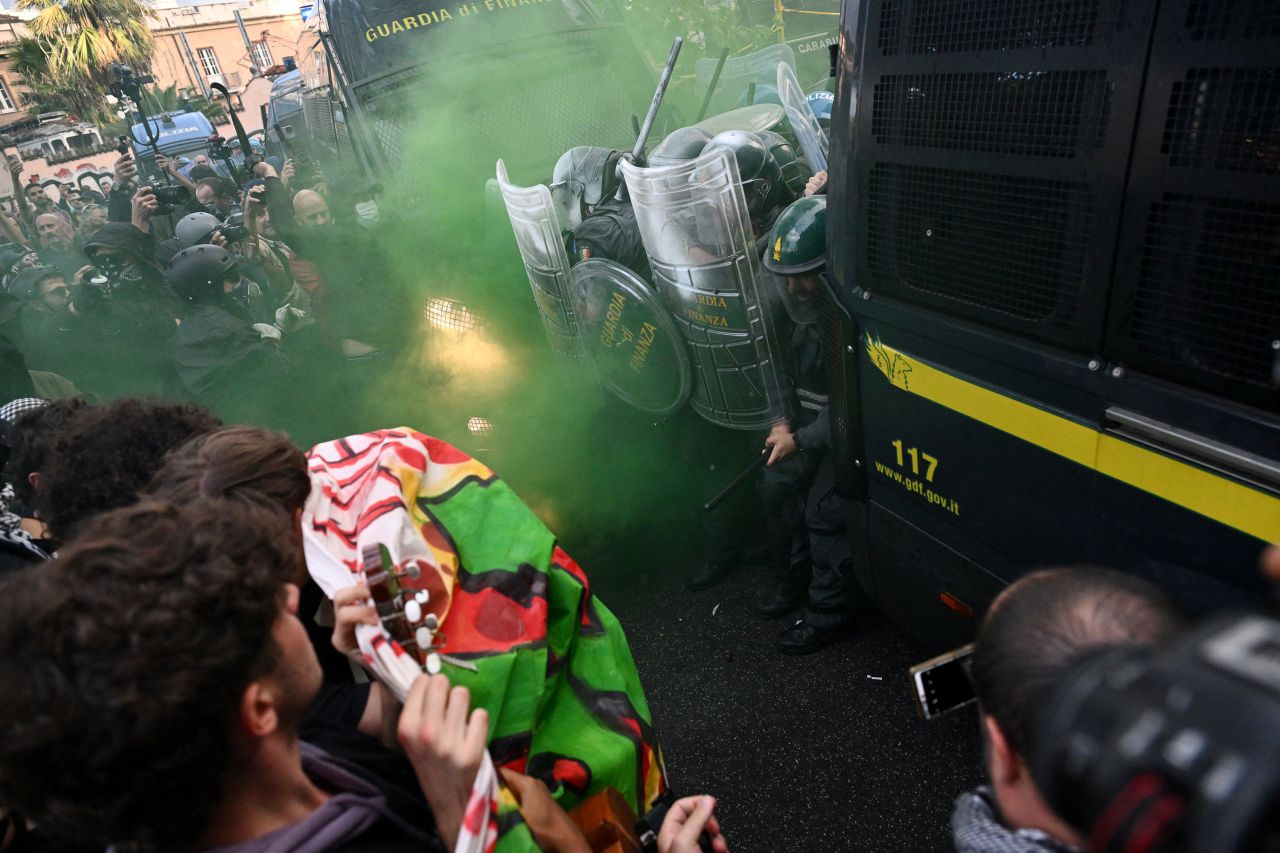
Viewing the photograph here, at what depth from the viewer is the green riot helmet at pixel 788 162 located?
13.2ft

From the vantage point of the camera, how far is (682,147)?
408 centimetres

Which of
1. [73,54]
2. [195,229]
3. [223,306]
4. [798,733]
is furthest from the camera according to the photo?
[73,54]

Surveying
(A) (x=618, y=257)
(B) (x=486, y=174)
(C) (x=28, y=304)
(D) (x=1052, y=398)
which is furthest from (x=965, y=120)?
(C) (x=28, y=304)

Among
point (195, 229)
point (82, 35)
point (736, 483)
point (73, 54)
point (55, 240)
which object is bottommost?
point (736, 483)

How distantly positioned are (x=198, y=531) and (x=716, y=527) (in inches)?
125

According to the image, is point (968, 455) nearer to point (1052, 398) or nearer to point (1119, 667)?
point (1052, 398)

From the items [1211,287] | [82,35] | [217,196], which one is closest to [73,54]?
[82,35]

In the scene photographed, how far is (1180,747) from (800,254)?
2.70 metres

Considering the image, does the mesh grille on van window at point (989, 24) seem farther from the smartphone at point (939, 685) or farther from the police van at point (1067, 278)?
the smartphone at point (939, 685)

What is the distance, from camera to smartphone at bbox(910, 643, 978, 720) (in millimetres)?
1174

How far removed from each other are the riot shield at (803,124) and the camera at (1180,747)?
4145 millimetres

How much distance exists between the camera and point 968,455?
6.93 feet

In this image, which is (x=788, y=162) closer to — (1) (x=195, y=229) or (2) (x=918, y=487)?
(2) (x=918, y=487)

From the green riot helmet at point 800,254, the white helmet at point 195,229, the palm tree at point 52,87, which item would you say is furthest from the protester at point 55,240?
the palm tree at point 52,87
